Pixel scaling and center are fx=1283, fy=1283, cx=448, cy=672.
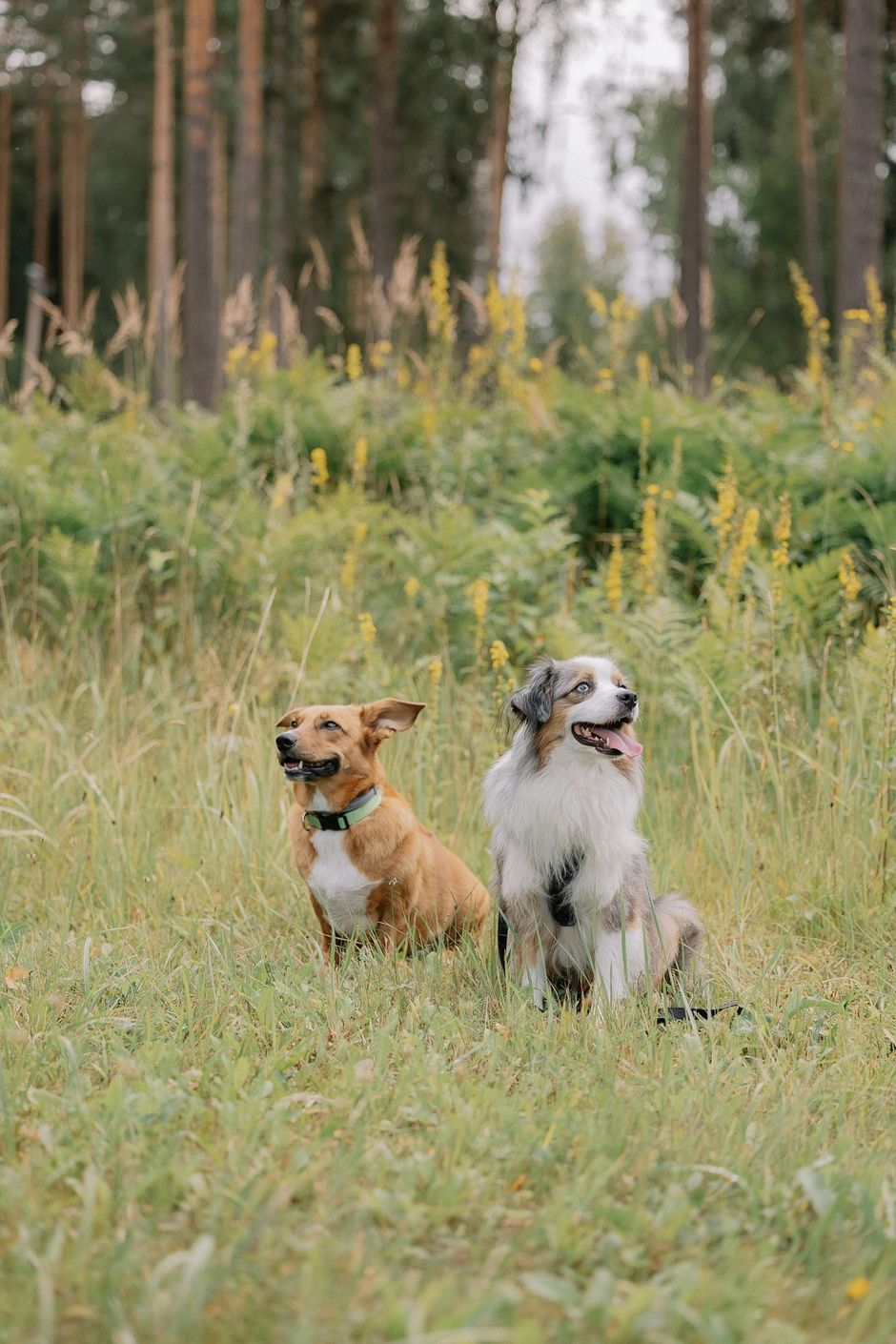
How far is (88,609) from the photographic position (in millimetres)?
7160

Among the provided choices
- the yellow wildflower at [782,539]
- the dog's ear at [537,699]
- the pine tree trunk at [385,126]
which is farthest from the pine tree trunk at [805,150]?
the dog's ear at [537,699]

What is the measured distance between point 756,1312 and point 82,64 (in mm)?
31517

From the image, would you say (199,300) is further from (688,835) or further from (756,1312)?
(756,1312)

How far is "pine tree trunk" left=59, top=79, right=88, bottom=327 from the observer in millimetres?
33469

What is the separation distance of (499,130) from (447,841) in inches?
758

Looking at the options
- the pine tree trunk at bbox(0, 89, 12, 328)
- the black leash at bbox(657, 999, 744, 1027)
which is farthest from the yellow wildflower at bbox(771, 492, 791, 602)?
the pine tree trunk at bbox(0, 89, 12, 328)

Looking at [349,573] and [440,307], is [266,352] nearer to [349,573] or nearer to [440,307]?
[440,307]

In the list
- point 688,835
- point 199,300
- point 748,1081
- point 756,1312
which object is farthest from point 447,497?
point 199,300

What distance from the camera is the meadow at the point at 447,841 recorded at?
253 cm

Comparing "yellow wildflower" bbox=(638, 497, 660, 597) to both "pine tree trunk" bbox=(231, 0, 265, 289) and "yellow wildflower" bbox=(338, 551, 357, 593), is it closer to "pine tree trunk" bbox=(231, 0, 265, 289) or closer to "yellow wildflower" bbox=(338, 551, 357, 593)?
"yellow wildflower" bbox=(338, 551, 357, 593)

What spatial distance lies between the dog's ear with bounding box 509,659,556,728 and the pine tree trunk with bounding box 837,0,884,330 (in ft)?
29.2

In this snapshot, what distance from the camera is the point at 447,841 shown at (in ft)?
17.5

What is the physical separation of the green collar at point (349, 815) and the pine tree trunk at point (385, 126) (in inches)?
623

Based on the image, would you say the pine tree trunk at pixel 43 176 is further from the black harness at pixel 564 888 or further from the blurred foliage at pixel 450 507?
the black harness at pixel 564 888
